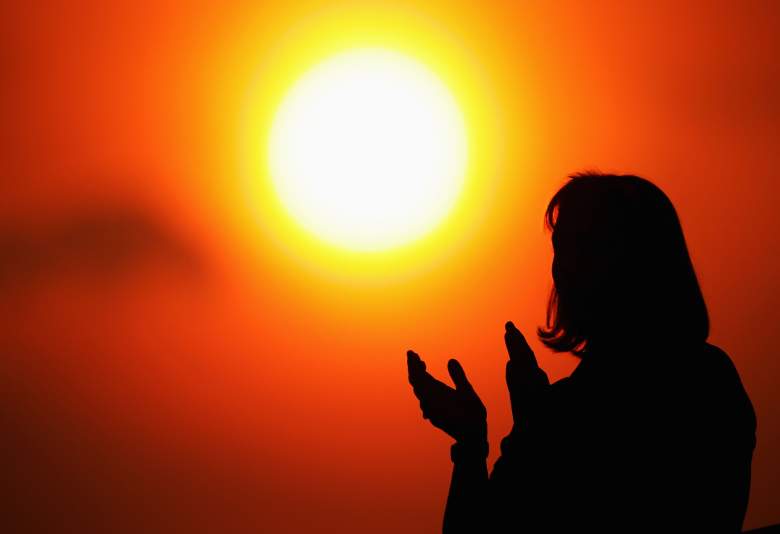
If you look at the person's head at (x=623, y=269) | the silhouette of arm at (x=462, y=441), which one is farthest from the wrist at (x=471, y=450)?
the person's head at (x=623, y=269)

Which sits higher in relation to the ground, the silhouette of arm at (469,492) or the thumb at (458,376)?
the thumb at (458,376)

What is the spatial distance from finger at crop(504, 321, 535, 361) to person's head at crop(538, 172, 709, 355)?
51mm

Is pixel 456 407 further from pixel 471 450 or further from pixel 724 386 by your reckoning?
pixel 724 386

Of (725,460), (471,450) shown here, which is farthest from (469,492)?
(725,460)

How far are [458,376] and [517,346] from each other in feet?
0.19

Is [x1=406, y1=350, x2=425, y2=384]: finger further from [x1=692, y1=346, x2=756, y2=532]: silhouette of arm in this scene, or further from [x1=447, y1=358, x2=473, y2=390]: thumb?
[x1=692, y1=346, x2=756, y2=532]: silhouette of arm

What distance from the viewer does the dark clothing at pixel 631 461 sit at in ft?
1.27

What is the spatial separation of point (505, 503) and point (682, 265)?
22cm

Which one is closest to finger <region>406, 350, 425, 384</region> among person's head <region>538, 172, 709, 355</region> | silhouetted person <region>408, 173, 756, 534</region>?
silhouetted person <region>408, 173, 756, 534</region>

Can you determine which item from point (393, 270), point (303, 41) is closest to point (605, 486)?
point (393, 270)

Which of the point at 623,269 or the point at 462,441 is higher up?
the point at 623,269

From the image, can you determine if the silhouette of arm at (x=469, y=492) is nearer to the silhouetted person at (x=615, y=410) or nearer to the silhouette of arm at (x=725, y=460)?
the silhouetted person at (x=615, y=410)

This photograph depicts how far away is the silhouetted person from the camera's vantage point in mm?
389

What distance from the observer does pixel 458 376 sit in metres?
0.47
